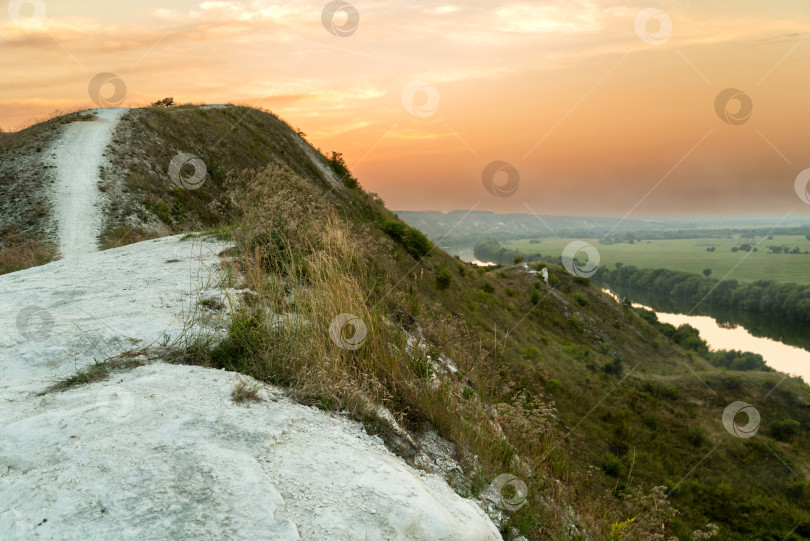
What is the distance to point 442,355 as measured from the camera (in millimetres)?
6637

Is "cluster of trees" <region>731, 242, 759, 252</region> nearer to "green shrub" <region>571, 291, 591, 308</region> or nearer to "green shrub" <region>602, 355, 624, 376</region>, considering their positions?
"green shrub" <region>571, 291, 591, 308</region>

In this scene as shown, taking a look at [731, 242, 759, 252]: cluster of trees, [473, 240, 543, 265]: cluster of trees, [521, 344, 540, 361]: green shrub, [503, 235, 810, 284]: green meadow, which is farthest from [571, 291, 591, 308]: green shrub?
[731, 242, 759, 252]: cluster of trees

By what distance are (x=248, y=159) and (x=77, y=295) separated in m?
27.5

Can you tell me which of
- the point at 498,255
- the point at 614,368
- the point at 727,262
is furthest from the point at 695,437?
the point at 727,262

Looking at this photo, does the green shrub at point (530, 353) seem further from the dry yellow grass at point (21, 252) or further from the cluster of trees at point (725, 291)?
the cluster of trees at point (725, 291)

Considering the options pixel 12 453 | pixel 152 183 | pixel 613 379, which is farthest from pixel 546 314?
pixel 12 453

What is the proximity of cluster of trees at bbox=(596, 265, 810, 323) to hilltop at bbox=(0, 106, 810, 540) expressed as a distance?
6575 cm

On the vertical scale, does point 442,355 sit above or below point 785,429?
below

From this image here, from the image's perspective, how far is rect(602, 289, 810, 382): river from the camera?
77819 millimetres

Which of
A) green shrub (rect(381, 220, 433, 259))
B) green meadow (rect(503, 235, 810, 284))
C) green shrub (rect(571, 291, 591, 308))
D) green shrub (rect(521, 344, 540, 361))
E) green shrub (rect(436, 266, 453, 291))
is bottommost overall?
green shrub (rect(521, 344, 540, 361))

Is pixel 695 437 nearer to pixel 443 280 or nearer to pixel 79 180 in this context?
pixel 443 280

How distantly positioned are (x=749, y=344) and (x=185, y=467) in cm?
11498

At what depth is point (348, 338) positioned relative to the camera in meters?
4.64

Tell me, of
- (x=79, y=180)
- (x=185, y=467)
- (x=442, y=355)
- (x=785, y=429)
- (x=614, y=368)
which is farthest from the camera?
(x=614, y=368)
